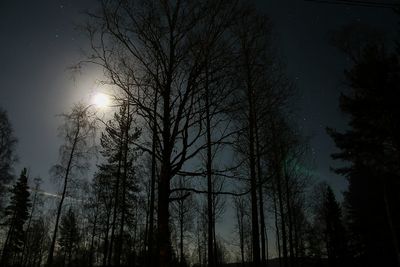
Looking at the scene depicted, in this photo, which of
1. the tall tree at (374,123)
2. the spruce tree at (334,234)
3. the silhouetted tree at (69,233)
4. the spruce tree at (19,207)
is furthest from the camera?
the silhouetted tree at (69,233)

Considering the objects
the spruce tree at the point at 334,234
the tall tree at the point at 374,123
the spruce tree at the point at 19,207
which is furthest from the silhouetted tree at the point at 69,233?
A: the tall tree at the point at 374,123

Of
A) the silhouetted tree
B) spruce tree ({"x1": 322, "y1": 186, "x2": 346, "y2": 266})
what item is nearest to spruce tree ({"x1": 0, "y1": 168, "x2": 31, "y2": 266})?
the silhouetted tree

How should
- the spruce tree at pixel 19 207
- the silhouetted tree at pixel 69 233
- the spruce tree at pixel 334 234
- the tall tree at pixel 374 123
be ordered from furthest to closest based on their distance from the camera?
the silhouetted tree at pixel 69 233 < the spruce tree at pixel 19 207 < the spruce tree at pixel 334 234 < the tall tree at pixel 374 123

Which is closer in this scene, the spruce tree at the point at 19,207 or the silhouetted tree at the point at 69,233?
the spruce tree at the point at 19,207

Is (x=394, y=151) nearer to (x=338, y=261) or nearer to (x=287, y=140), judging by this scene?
(x=287, y=140)

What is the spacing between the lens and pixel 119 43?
617 cm

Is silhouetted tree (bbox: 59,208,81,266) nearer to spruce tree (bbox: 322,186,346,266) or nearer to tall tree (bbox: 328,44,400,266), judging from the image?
spruce tree (bbox: 322,186,346,266)

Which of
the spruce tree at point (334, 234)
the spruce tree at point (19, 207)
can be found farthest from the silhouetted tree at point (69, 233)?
the spruce tree at point (334, 234)

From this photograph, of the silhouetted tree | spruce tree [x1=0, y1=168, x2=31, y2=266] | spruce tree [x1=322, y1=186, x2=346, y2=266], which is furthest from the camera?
the silhouetted tree

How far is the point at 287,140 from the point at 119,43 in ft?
37.8

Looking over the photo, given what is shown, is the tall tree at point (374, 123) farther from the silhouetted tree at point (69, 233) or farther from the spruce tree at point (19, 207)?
the silhouetted tree at point (69, 233)

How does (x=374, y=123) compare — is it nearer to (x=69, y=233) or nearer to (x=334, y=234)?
(x=334, y=234)

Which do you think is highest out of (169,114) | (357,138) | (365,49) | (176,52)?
(365,49)

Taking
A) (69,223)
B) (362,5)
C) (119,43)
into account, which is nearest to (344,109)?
(362,5)
